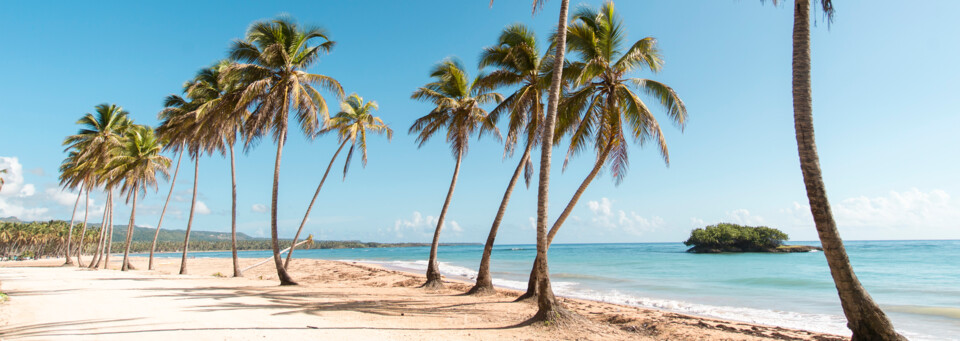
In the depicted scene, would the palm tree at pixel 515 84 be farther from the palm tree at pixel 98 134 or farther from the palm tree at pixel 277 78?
the palm tree at pixel 98 134

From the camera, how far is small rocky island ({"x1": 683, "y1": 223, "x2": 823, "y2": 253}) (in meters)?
52.3

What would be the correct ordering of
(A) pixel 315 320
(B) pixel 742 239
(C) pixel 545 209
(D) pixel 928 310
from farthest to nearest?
(B) pixel 742 239 → (D) pixel 928 310 → (C) pixel 545 209 → (A) pixel 315 320

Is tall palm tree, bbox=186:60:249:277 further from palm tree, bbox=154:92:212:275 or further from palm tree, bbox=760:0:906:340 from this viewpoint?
palm tree, bbox=760:0:906:340

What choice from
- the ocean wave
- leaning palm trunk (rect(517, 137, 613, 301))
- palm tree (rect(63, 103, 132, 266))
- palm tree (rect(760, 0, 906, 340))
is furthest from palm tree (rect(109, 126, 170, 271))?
the ocean wave

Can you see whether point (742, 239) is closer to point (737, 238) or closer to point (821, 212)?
point (737, 238)

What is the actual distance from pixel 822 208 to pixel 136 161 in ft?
94.6

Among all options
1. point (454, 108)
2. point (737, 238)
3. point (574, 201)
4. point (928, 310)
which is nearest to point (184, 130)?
point (454, 108)

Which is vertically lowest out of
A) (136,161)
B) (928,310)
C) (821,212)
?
(928,310)

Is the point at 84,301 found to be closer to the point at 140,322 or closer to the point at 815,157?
the point at 140,322

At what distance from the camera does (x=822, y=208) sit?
5.38m

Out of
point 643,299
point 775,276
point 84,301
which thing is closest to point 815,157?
point 643,299

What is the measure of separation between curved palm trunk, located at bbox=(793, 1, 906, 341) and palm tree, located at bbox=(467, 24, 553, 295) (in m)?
6.01

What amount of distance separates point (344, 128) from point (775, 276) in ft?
74.6

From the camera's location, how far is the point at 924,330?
29.9 feet
